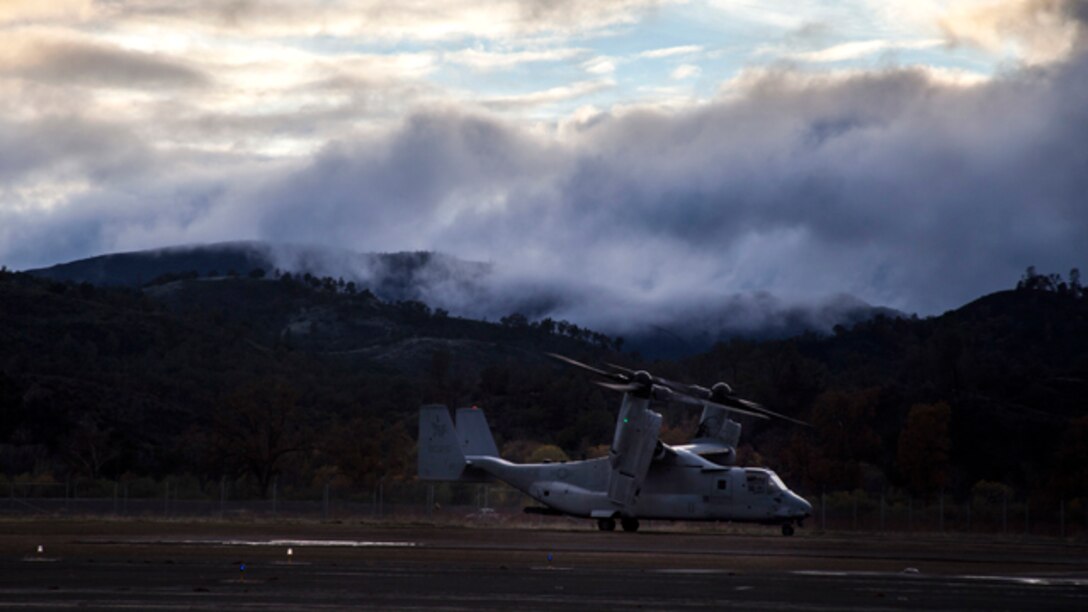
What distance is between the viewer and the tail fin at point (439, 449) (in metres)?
54.7

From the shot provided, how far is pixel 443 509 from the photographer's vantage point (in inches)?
2347

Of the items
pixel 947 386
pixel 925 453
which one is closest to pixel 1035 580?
pixel 925 453

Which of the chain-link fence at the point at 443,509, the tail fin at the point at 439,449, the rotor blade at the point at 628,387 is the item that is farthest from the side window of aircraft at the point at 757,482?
the tail fin at the point at 439,449

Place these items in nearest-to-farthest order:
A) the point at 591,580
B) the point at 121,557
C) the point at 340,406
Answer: the point at 591,580 → the point at 121,557 → the point at 340,406

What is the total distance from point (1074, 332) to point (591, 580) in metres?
147

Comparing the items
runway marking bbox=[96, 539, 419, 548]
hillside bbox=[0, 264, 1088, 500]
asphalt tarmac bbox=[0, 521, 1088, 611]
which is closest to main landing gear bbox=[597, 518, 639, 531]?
asphalt tarmac bbox=[0, 521, 1088, 611]

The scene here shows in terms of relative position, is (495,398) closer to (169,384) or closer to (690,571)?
(169,384)

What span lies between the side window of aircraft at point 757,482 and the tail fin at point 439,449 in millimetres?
11977

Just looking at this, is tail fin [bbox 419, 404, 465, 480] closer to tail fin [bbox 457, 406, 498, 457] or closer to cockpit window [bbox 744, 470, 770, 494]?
tail fin [bbox 457, 406, 498, 457]

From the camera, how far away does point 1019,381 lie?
11531cm

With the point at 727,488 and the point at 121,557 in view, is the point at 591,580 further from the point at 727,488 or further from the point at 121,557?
the point at 727,488

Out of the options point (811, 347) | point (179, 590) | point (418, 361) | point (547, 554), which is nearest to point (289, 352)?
point (418, 361)

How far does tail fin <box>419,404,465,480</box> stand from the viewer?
179 feet

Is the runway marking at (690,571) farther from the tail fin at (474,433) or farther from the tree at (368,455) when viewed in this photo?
the tree at (368,455)
